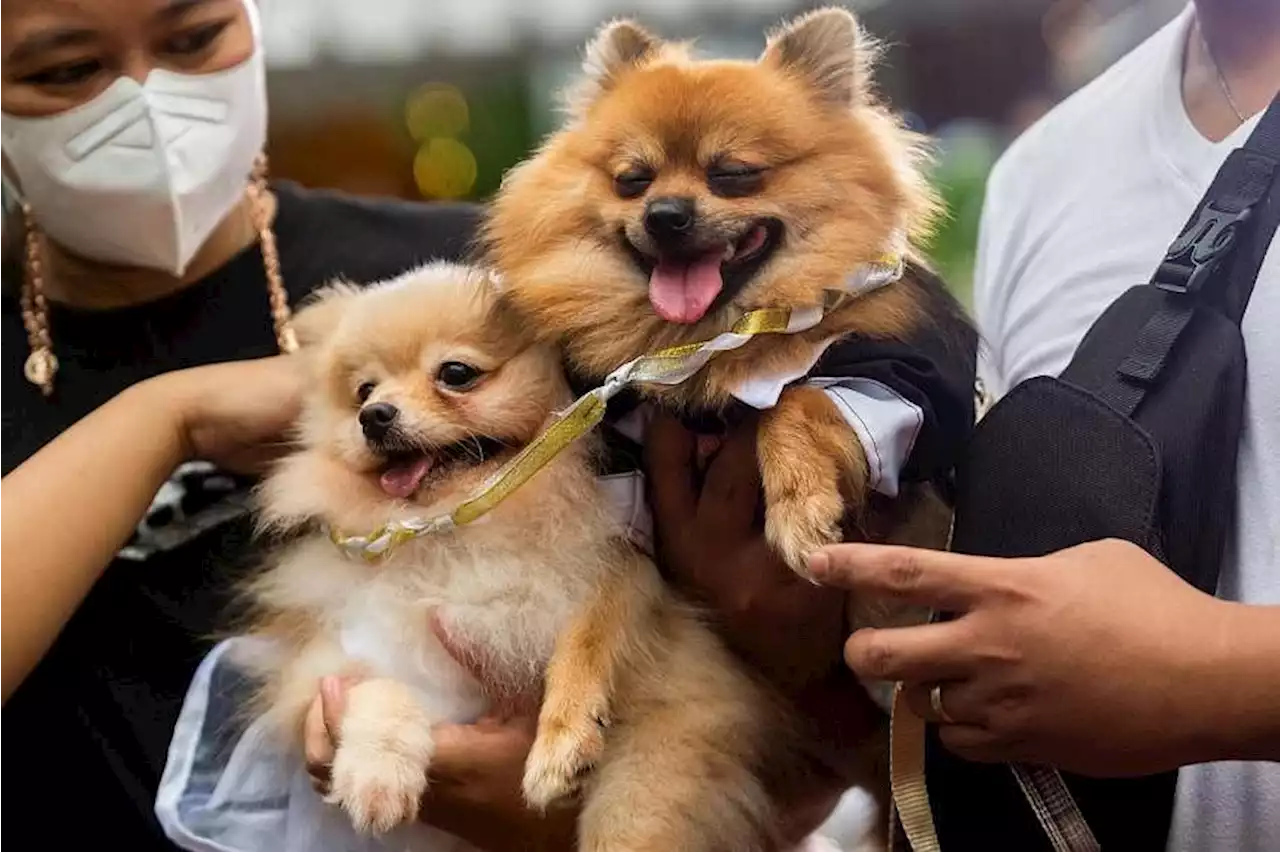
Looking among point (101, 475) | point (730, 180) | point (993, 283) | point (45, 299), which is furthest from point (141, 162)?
point (993, 283)

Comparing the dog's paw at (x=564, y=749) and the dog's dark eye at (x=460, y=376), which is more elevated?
the dog's dark eye at (x=460, y=376)

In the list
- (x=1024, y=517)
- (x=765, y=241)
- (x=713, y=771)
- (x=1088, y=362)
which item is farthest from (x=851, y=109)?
(x=713, y=771)

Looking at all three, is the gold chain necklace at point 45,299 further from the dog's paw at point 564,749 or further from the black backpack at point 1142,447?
the black backpack at point 1142,447

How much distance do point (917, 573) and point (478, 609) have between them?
1.81 feet

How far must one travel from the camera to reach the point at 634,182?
1270 mm

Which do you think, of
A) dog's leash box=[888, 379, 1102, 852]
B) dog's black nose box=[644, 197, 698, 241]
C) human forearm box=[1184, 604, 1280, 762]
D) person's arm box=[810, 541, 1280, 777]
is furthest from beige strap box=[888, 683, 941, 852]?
dog's black nose box=[644, 197, 698, 241]

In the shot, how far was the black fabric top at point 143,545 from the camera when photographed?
4.65ft

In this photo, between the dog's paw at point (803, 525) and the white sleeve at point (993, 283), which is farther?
the white sleeve at point (993, 283)

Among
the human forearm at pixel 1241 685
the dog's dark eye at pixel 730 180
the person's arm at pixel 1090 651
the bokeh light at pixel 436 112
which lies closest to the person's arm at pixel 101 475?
the dog's dark eye at pixel 730 180

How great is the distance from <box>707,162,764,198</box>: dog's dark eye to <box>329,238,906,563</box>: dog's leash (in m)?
0.13

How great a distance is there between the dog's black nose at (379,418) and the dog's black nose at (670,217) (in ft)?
1.17

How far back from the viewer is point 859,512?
119 centimetres

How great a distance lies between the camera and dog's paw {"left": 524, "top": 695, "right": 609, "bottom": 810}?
1.15 meters

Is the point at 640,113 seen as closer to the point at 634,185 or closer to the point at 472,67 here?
the point at 634,185
